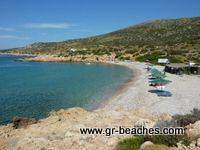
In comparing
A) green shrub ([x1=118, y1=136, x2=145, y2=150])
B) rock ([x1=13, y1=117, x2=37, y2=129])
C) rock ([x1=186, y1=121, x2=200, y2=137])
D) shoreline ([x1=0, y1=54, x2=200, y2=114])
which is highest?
rock ([x1=186, y1=121, x2=200, y2=137])

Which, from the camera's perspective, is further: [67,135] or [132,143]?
[67,135]

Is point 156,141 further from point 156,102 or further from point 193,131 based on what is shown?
point 156,102

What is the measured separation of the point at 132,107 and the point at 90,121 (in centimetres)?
931

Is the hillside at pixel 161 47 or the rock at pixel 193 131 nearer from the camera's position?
the rock at pixel 193 131

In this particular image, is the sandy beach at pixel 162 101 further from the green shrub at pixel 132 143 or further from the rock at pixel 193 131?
the rock at pixel 193 131

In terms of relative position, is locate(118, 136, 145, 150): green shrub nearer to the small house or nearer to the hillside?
the small house

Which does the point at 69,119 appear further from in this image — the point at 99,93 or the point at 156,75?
the point at 156,75

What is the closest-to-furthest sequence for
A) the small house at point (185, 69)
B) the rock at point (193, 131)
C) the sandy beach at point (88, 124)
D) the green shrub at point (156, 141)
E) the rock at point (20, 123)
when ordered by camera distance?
the green shrub at point (156, 141), the rock at point (193, 131), the sandy beach at point (88, 124), the rock at point (20, 123), the small house at point (185, 69)

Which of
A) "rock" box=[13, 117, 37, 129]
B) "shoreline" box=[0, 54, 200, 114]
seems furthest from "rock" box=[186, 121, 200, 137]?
"shoreline" box=[0, 54, 200, 114]

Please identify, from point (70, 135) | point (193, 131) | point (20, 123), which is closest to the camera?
point (193, 131)

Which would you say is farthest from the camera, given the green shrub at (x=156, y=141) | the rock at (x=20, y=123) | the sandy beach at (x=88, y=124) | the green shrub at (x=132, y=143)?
the rock at (x=20, y=123)

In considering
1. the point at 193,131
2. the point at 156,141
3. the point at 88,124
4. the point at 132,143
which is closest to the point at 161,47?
the point at 88,124

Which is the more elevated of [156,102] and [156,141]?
[156,141]

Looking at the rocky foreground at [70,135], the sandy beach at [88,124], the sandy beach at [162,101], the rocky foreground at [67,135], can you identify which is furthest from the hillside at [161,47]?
the rocky foreground at [70,135]
